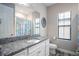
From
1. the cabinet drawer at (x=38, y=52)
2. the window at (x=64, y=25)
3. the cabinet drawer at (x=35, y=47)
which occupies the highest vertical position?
the window at (x=64, y=25)

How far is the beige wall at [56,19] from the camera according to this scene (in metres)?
1.54

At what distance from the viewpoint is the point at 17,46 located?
1423mm

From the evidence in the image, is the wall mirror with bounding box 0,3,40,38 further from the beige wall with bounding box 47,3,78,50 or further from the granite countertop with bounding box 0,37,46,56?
the beige wall with bounding box 47,3,78,50

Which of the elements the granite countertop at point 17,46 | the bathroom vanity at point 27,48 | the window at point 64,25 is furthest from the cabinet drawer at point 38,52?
the window at point 64,25

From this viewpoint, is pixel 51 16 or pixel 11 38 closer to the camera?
pixel 11 38

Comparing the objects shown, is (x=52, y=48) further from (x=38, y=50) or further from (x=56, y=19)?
(x=56, y=19)

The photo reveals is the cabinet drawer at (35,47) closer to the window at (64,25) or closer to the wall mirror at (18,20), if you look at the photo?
the wall mirror at (18,20)

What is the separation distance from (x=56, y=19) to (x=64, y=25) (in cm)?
17

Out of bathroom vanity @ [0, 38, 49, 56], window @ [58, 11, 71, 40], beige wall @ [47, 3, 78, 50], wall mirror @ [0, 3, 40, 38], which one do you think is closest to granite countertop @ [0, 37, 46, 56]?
bathroom vanity @ [0, 38, 49, 56]

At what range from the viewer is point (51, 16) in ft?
5.34

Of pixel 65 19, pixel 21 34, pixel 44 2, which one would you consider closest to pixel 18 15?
pixel 21 34

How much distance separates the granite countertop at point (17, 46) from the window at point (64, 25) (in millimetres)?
332

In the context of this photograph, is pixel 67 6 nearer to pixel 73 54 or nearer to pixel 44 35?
pixel 44 35

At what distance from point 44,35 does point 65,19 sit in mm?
450
